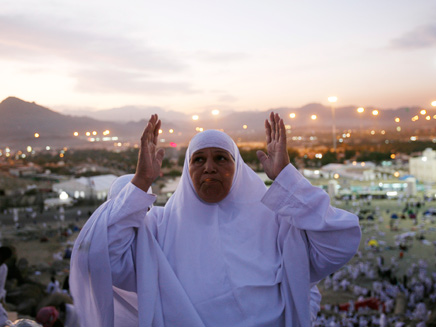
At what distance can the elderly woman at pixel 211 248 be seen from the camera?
4.14 feet

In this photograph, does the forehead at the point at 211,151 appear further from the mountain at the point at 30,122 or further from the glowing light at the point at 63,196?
the glowing light at the point at 63,196

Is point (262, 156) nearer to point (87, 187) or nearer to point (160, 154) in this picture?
point (160, 154)

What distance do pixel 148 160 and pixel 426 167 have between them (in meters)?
26.1

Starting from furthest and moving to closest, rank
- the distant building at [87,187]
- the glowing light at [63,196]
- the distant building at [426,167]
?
the distant building at [426,167], the glowing light at [63,196], the distant building at [87,187]

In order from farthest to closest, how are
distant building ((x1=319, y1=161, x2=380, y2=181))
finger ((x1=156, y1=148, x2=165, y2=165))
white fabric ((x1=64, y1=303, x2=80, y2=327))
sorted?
distant building ((x1=319, y1=161, x2=380, y2=181)), white fabric ((x1=64, y1=303, x2=80, y2=327)), finger ((x1=156, y1=148, x2=165, y2=165))

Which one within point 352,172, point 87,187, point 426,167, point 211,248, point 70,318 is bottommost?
point 426,167

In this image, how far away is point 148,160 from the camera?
1.32 m

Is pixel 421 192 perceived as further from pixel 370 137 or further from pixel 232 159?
pixel 232 159

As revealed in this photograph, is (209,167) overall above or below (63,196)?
above

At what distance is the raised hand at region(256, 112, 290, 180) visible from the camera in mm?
1393

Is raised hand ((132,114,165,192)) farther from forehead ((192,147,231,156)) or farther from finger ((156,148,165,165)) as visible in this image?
forehead ((192,147,231,156))

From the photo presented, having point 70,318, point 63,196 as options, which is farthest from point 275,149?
point 63,196

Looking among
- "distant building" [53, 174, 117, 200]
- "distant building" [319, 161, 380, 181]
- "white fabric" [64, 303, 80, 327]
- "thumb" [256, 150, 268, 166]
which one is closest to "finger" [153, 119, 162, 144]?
"thumb" [256, 150, 268, 166]

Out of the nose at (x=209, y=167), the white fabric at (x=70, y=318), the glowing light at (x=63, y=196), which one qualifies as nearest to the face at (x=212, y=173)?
the nose at (x=209, y=167)
